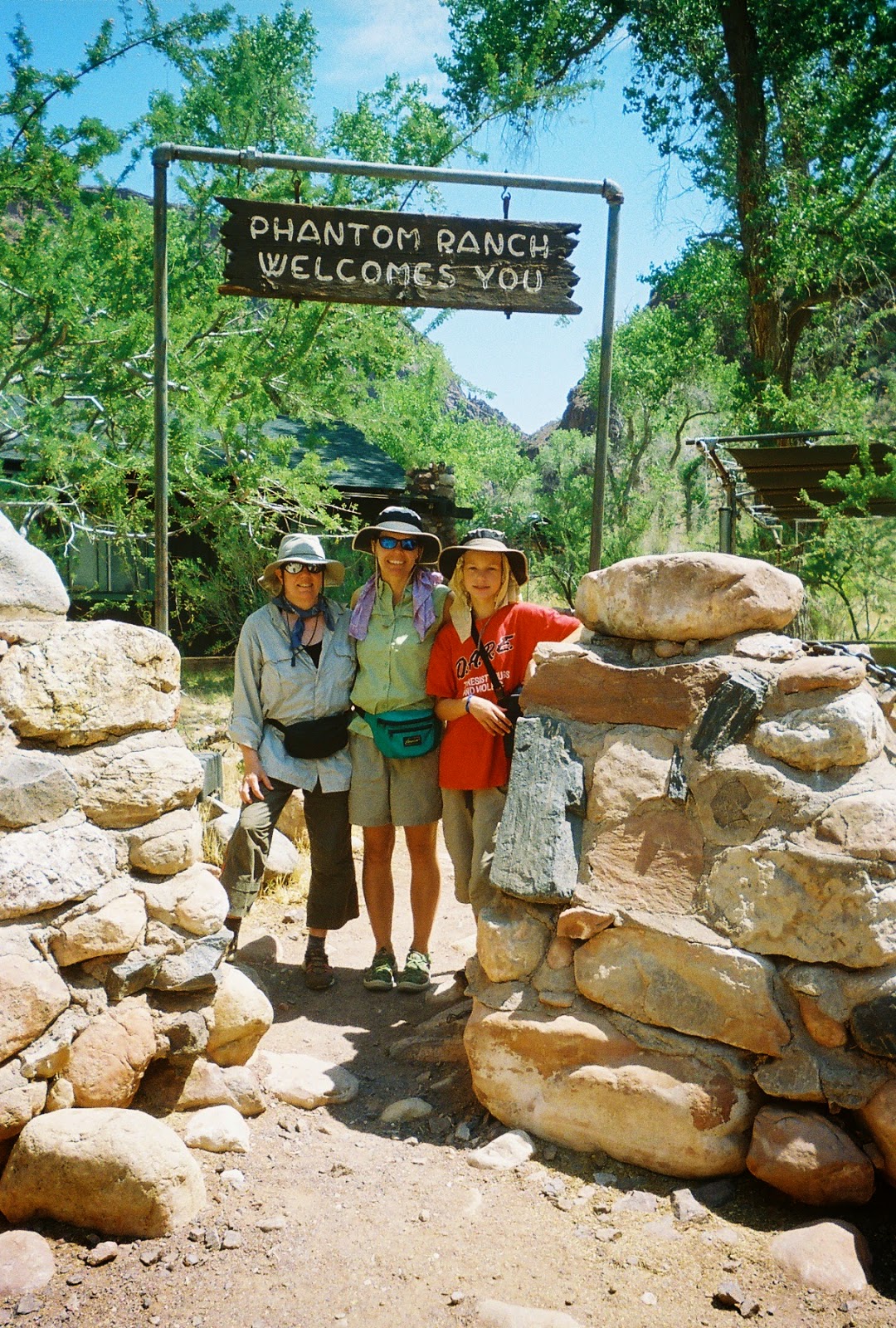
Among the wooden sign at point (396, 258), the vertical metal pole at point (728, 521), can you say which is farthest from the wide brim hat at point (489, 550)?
the vertical metal pole at point (728, 521)

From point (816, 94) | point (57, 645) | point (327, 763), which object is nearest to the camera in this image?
point (57, 645)

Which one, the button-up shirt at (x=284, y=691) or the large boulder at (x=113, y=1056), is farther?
the button-up shirt at (x=284, y=691)

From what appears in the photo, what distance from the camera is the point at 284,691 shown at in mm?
3951

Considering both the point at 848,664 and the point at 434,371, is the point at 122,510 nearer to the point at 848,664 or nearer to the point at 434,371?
the point at 848,664

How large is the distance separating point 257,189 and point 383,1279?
8.79m

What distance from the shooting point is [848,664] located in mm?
2912

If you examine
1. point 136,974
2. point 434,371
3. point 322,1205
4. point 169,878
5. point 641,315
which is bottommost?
point 322,1205

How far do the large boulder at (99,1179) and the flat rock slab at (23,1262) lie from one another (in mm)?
87

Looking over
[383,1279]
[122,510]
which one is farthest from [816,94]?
[383,1279]

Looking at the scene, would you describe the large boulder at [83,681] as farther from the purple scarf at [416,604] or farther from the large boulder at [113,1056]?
the purple scarf at [416,604]

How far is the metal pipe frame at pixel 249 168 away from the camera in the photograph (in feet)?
12.7

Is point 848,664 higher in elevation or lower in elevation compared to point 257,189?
lower

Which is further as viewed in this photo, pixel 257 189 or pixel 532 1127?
pixel 257 189

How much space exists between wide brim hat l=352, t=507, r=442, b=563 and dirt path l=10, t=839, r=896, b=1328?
202 cm
